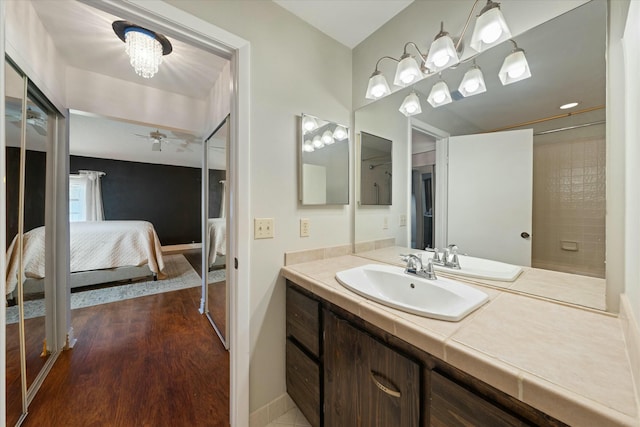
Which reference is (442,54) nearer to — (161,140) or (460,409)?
(460,409)

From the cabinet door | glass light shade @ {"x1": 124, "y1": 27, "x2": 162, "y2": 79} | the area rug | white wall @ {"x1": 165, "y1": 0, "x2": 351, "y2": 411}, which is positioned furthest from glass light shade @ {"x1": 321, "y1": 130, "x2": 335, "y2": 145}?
the area rug

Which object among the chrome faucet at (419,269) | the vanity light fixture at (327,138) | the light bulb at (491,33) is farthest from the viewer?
the vanity light fixture at (327,138)

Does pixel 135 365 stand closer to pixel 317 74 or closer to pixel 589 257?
pixel 317 74

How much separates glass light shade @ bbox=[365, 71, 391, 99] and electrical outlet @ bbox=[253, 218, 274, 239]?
103 centimetres

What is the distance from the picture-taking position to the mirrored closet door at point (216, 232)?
2.06m

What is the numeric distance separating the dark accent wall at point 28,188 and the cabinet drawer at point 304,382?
156 cm

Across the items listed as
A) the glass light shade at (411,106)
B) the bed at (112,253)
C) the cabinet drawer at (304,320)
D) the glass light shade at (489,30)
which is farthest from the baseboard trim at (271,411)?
the bed at (112,253)

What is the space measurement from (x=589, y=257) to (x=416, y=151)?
873mm

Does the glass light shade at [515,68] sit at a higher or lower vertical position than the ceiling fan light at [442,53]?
lower

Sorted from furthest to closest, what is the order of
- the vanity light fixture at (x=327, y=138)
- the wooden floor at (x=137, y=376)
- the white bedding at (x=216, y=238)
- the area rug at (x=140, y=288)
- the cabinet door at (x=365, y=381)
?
the area rug at (x=140, y=288) → the white bedding at (x=216, y=238) → the vanity light fixture at (x=327, y=138) → the wooden floor at (x=137, y=376) → the cabinet door at (x=365, y=381)

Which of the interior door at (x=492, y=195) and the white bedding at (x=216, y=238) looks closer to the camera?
the interior door at (x=492, y=195)

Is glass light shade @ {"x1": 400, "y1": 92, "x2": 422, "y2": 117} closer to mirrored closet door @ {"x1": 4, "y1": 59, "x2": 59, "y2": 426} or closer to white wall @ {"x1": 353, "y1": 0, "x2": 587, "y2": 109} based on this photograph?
white wall @ {"x1": 353, "y1": 0, "x2": 587, "y2": 109}

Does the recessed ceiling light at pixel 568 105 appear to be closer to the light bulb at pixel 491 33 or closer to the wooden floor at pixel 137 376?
the light bulb at pixel 491 33

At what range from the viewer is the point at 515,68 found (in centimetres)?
102
